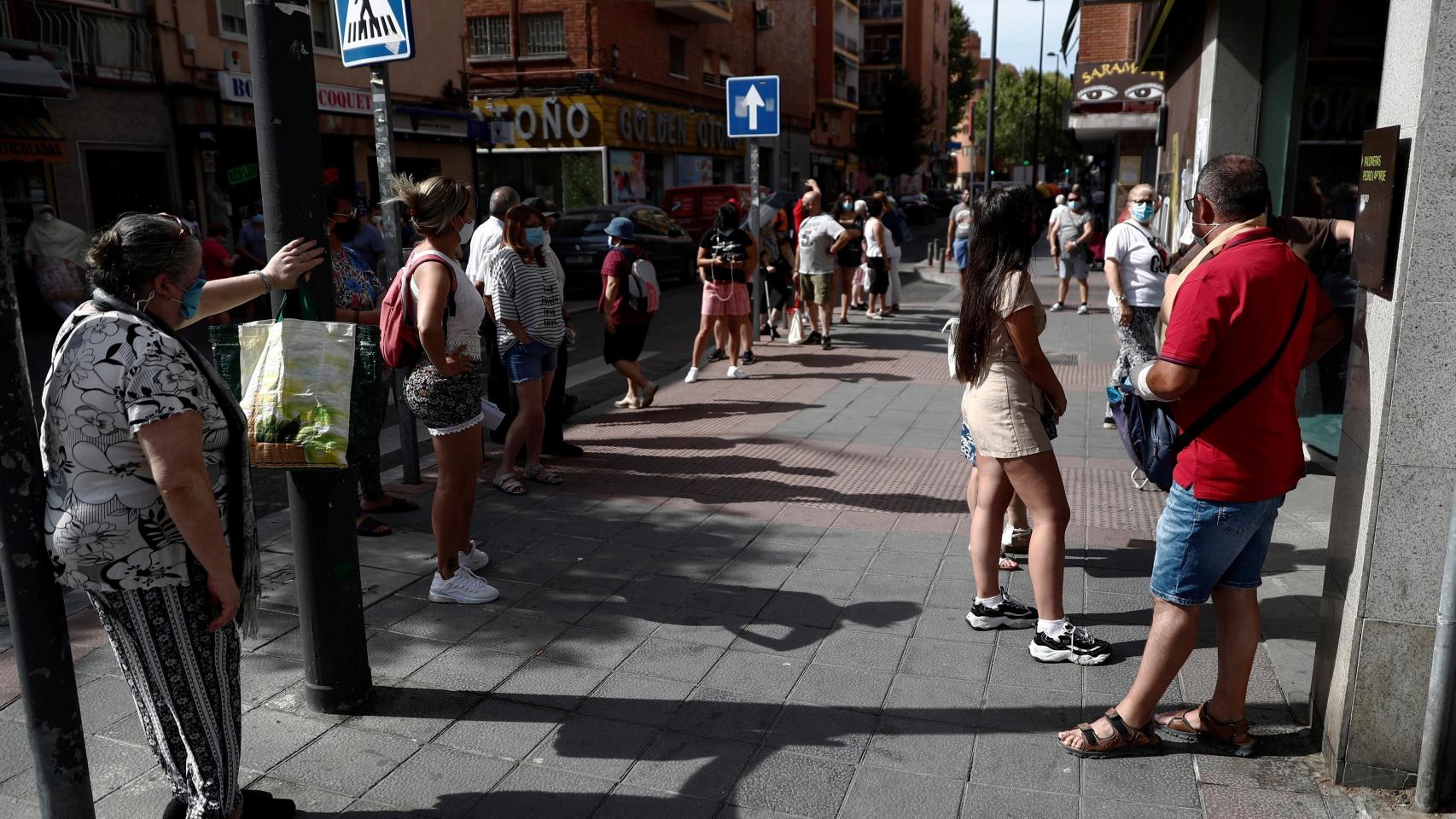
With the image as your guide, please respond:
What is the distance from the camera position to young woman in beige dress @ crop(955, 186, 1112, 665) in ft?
12.8

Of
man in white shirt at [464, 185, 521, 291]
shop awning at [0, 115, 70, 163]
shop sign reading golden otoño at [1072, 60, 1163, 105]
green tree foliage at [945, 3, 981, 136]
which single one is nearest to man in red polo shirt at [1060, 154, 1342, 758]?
man in white shirt at [464, 185, 521, 291]

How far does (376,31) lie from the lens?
565 cm

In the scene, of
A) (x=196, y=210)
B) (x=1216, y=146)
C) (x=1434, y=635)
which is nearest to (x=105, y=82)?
(x=196, y=210)

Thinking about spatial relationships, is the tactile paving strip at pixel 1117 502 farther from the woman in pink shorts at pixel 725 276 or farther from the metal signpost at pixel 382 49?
the woman in pink shorts at pixel 725 276

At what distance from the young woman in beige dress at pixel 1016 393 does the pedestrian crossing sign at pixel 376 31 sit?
3296 mm

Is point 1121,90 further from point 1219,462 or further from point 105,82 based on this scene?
point 1219,462

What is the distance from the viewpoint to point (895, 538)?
5.54 metres

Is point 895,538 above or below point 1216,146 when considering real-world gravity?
below

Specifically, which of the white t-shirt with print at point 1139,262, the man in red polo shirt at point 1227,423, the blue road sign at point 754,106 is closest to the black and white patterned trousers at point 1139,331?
the white t-shirt with print at point 1139,262

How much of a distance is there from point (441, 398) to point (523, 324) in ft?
6.36

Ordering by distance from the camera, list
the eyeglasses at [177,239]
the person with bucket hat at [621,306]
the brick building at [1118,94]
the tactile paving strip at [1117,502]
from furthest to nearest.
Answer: the brick building at [1118,94], the person with bucket hat at [621,306], the tactile paving strip at [1117,502], the eyeglasses at [177,239]

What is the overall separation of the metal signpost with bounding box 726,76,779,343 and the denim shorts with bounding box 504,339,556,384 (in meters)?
5.72

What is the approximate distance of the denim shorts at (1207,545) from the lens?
3.12 meters

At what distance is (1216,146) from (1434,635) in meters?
6.22
